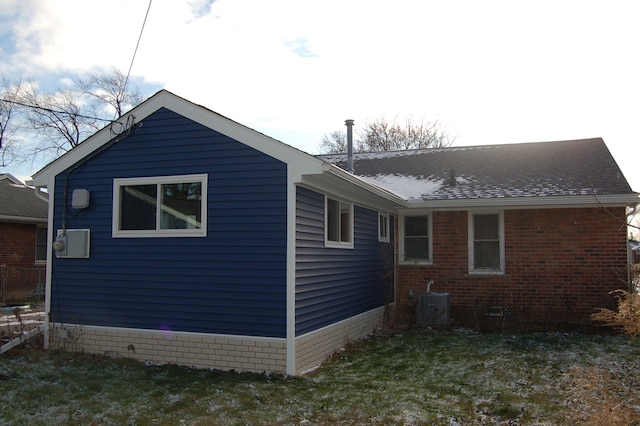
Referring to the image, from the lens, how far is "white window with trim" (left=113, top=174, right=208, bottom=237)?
8.24m

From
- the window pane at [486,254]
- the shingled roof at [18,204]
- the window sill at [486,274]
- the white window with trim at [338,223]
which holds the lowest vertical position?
the window sill at [486,274]

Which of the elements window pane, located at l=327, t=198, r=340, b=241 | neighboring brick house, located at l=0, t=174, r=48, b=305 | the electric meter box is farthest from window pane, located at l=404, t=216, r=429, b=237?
neighboring brick house, located at l=0, t=174, r=48, b=305

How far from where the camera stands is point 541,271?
11680 mm

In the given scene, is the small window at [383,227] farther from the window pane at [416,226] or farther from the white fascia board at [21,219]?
the white fascia board at [21,219]

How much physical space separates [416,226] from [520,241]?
7.79 ft

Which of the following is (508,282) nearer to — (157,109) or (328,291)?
(328,291)

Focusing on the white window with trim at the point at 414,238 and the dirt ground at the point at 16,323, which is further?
the white window with trim at the point at 414,238

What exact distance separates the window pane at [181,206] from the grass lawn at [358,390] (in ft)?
7.05

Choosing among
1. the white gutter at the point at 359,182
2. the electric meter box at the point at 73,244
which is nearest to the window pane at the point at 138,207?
the electric meter box at the point at 73,244

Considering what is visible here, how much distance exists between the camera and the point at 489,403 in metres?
6.24

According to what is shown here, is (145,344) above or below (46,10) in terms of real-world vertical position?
below

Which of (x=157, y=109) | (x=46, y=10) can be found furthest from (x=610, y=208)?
(x=46, y=10)

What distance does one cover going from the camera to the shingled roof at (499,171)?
11656 millimetres

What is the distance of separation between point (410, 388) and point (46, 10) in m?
8.43
